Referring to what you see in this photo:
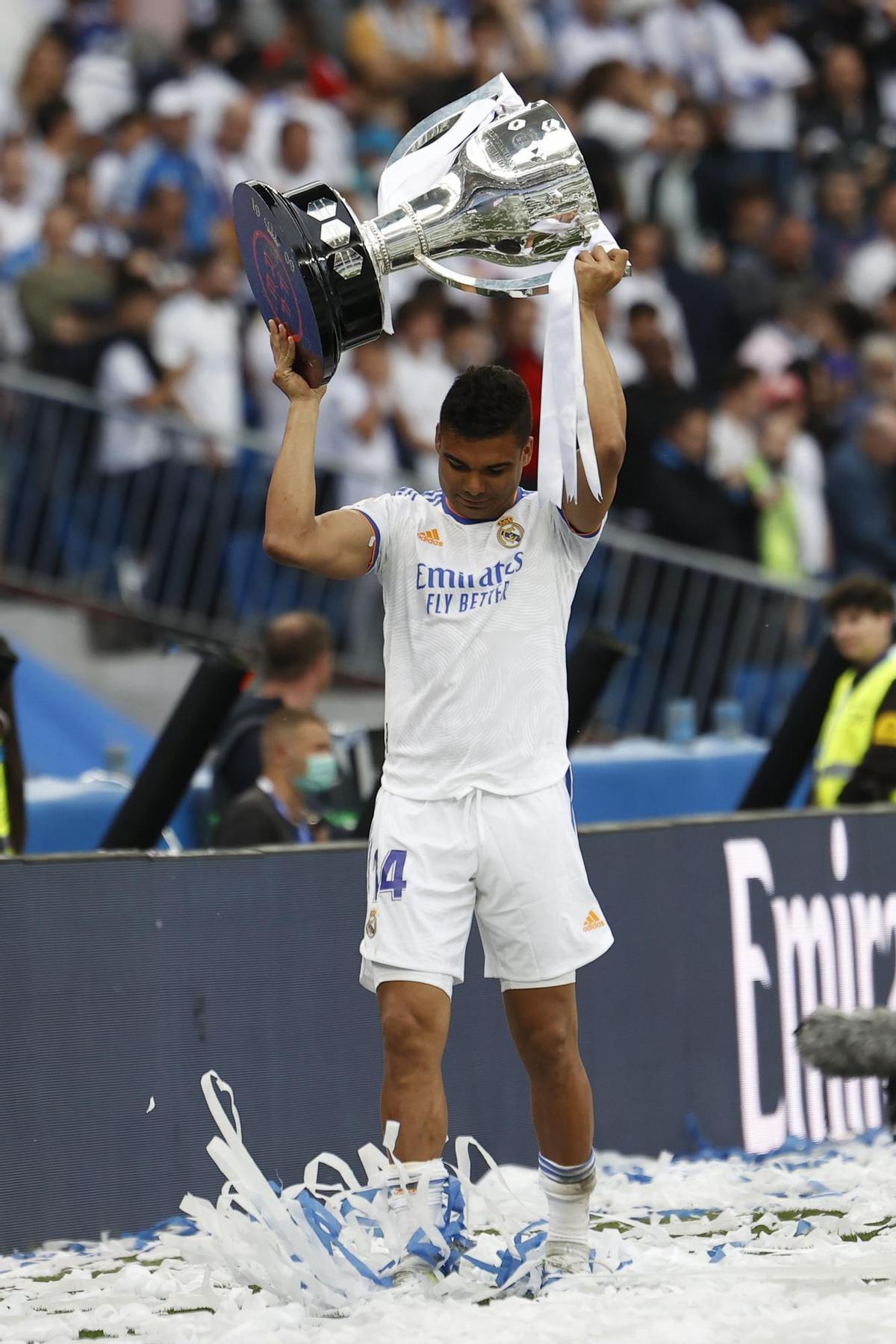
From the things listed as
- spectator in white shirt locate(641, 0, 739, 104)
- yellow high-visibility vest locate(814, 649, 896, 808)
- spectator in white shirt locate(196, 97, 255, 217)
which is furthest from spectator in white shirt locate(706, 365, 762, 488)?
yellow high-visibility vest locate(814, 649, 896, 808)

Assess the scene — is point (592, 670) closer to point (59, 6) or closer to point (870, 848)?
point (870, 848)

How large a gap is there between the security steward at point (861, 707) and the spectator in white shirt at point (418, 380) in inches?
151

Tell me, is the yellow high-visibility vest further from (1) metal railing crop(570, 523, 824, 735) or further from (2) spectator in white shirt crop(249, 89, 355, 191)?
(2) spectator in white shirt crop(249, 89, 355, 191)

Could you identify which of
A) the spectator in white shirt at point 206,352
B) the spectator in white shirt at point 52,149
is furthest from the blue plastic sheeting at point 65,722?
the spectator in white shirt at point 52,149

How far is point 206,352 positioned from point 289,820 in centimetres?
480

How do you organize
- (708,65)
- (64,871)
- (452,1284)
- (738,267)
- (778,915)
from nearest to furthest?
(452,1284) → (64,871) → (778,915) → (738,267) → (708,65)

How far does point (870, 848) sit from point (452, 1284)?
10.6 ft

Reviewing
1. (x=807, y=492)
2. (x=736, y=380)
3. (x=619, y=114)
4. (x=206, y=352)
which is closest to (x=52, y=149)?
(x=206, y=352)

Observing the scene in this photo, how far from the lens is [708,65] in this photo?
15859 millimetres

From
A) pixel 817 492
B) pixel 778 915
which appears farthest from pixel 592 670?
pixel 817 492

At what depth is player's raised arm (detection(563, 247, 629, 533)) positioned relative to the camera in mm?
5023

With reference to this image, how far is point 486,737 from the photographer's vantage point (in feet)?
16.5

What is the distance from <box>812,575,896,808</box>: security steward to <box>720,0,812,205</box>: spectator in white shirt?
7.40m

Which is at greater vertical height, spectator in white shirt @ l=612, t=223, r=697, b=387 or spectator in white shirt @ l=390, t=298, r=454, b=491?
spectator in white shirt @ l=612, t=223, r=697, b=387
